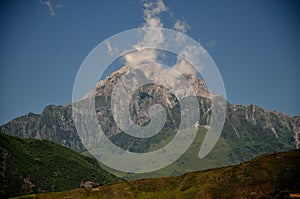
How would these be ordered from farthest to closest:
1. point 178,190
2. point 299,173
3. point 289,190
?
1. point 178,190
2. point 299,173
3. point 289,190

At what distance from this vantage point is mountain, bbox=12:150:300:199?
16725cm

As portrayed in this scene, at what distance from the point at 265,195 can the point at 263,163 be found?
29.5 metres

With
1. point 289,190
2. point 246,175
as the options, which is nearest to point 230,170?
point 246,175

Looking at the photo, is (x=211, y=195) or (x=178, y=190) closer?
(x=211, y=195)

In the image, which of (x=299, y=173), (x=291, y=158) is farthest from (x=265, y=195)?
(x=291, y=158)

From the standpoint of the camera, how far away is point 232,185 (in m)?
176

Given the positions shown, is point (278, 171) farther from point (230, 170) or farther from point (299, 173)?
point (230, 170)

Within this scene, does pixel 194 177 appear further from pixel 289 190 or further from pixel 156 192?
pixel 289 190

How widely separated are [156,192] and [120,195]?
19.1 m

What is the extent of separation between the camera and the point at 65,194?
7574 inches

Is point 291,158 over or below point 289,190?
over

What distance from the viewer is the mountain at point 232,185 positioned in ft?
549

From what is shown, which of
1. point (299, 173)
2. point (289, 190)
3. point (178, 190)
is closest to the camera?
point (289, 190)

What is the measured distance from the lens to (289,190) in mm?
155875
